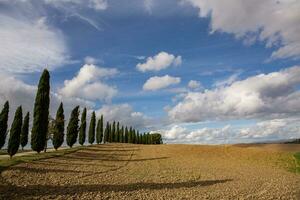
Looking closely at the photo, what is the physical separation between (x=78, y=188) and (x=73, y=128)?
141 feet

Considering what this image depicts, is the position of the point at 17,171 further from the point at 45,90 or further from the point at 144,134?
the point at 144,134

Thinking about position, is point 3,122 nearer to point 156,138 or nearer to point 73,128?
point 73,128

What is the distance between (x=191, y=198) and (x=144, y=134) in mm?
111067

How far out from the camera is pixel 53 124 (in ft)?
176

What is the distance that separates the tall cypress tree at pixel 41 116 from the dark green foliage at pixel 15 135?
1.78 metres

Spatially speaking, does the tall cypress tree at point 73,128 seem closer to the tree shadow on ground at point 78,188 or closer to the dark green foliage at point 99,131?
the dark green foliage at point 99,131

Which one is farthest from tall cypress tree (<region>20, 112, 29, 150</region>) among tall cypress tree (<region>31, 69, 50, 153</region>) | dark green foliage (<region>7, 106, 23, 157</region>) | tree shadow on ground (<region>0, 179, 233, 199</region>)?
tree shadow on ground (<region>0, 179, 233, 199</region>)

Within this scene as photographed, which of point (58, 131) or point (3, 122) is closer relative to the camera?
point (3, 122)

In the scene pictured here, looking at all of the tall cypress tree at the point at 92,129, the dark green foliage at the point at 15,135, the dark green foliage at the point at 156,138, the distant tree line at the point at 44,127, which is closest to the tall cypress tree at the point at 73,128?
the distant tree line at the point at 44,127

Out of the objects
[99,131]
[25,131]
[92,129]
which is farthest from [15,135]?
[99,131]

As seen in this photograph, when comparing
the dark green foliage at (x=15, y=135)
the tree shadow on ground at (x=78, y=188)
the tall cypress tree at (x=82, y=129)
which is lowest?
the tree shadow on ground at (x=78, y=188)

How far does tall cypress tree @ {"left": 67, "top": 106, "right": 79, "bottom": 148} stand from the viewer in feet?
201

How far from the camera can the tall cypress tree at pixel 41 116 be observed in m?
40.7

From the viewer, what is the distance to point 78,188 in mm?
20391
